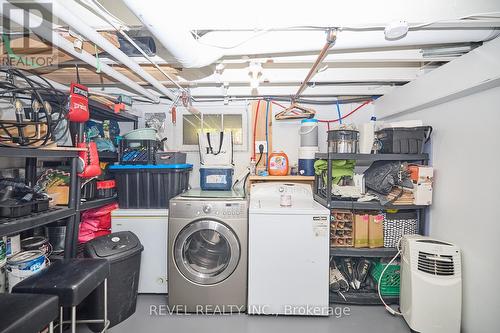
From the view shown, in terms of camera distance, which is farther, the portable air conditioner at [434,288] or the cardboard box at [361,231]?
the cardboard box at [361,231]

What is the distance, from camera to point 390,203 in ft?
6.47

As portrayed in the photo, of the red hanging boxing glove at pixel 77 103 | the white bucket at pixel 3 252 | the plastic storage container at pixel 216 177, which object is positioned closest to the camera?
the white bucket at pixel 3 252

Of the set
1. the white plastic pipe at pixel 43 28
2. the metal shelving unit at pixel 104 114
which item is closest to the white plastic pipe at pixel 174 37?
the white plastic pipe at pixel 43 28

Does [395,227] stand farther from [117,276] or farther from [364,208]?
[117,276]

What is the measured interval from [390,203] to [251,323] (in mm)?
1634

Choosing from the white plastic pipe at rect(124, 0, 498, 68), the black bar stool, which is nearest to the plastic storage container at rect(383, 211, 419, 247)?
the white plastic pipe at rect(124, 0, 498, 68)

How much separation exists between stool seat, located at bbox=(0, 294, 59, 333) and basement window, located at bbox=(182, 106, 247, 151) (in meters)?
2.02

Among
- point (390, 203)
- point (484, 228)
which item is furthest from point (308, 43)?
point (484, 228)

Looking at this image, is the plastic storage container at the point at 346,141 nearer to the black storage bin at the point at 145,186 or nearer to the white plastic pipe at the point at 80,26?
the black storage bin at the point at 145,186

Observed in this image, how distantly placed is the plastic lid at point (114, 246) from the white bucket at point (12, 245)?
413 millimetres

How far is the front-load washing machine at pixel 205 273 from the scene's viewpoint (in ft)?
6.27

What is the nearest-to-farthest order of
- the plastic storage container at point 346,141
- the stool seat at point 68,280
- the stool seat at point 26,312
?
the stool seat at point 26,312 → the stool seat at point 68,280 → the plastic storage container at point 346,141

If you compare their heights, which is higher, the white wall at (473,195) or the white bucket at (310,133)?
the white bucket at (310,133)

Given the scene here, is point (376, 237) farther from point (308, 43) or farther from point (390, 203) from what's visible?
point (308, 43)
